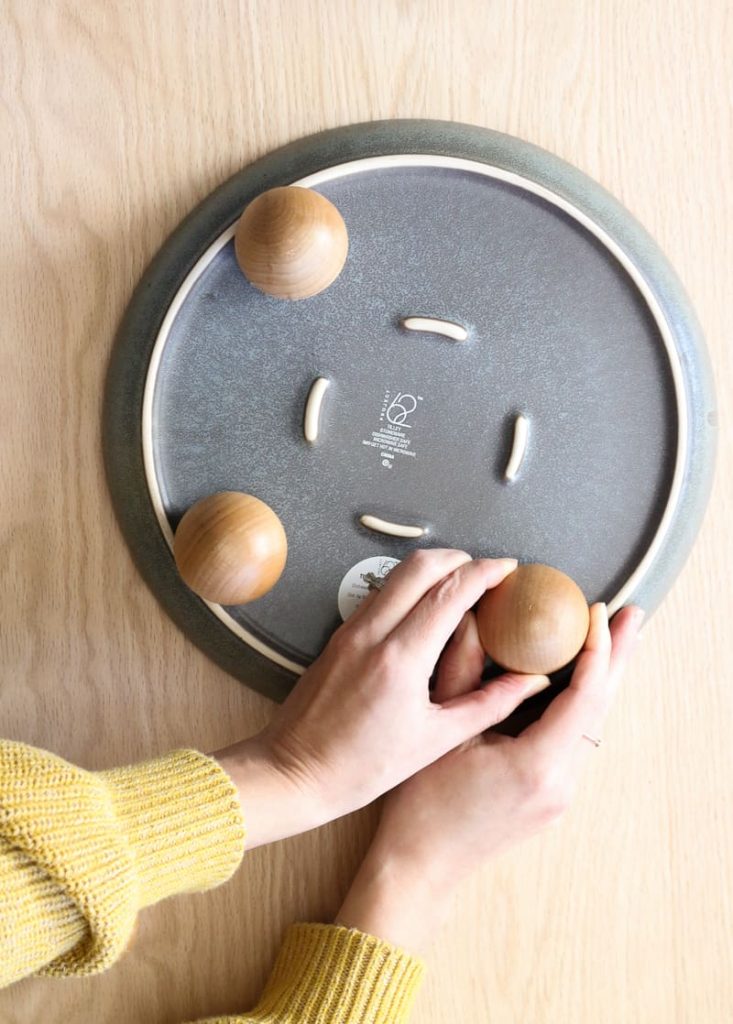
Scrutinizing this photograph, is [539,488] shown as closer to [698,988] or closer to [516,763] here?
[516,763]

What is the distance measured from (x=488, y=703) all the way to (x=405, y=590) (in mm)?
83

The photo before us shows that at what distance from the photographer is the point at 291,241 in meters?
0.53

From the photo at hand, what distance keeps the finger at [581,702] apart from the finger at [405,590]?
9 cm

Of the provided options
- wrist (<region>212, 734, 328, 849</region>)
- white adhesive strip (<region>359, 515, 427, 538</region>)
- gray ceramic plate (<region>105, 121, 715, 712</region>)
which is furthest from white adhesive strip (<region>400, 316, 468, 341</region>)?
wrist (<region>212, 734, 328, 849</region>)

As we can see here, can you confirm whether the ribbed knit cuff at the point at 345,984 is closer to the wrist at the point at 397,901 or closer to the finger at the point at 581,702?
the wrist at the point at 397,901

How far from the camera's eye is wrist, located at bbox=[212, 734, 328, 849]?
55 cm

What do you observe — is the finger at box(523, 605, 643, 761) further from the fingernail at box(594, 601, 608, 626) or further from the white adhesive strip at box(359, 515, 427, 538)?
the white adhesive strip at box(359, 515, 427, 538)

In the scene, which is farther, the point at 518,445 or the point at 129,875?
the point at 518,445

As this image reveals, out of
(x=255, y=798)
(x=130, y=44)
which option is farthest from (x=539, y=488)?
(x=130, y=44)

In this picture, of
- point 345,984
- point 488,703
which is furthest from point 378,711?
point 345,984

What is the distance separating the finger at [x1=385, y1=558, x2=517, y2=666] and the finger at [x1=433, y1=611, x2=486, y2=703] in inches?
1.0

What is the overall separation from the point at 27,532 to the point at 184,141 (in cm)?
28

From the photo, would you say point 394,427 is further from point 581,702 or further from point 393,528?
point 581,702

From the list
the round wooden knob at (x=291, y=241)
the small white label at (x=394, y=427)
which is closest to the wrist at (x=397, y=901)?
the small white label at (x=394, y=427)
